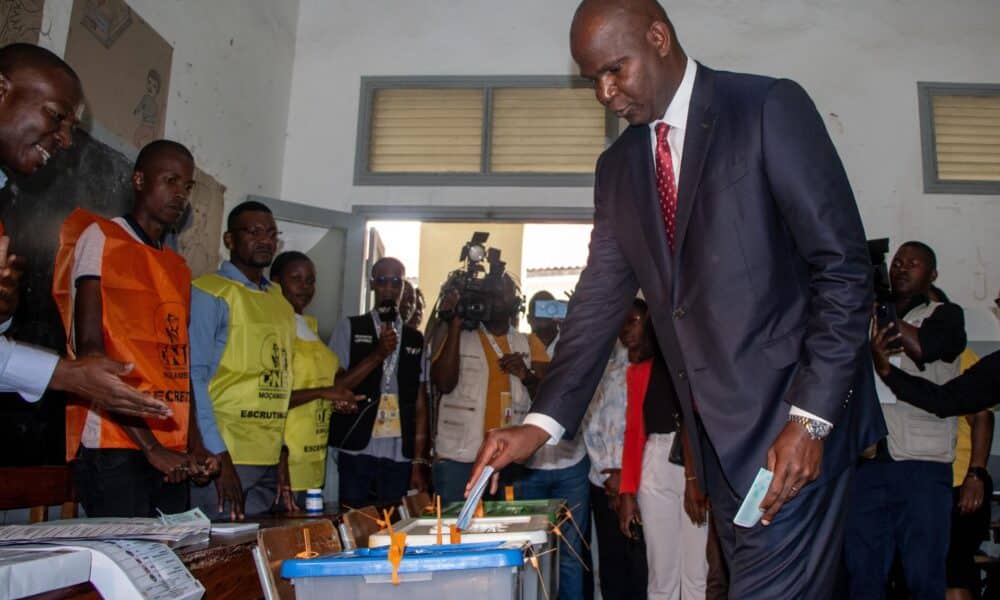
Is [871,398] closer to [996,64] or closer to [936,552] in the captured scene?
[936,552]

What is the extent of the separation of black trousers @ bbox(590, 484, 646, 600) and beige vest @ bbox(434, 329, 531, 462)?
2.43 feet

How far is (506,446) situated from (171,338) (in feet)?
5.55

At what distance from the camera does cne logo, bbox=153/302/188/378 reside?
289 centimetres

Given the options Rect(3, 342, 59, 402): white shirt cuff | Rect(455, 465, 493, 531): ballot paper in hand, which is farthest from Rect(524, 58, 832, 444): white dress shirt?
Rect(3, 342, 59, 402): white shirt cuff

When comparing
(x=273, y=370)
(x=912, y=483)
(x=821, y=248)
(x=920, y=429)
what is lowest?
(x=912, y=483)

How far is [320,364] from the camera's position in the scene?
423 cm

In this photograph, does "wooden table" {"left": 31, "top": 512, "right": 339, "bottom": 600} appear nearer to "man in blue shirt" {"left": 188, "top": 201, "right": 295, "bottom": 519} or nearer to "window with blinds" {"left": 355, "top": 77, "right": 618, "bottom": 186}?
"man in blue shirt" {"left": 188, "top": 201, "right": 295, "bottom": 519}

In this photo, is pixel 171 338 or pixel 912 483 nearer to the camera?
pixel 171 338

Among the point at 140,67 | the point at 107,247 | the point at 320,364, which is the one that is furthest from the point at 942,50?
the point at 107,247

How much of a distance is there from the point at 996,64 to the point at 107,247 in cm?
591

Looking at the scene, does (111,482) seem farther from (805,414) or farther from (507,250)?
(507,250)

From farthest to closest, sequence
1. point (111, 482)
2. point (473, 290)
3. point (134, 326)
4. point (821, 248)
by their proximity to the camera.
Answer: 1. point (473, 290)
2. point (134, 326)
3. point (111, 482)
4. point (821, 248)

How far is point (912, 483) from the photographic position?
3977 millimetres

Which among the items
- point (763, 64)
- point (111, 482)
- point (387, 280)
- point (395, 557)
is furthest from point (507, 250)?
point (395, 557)
